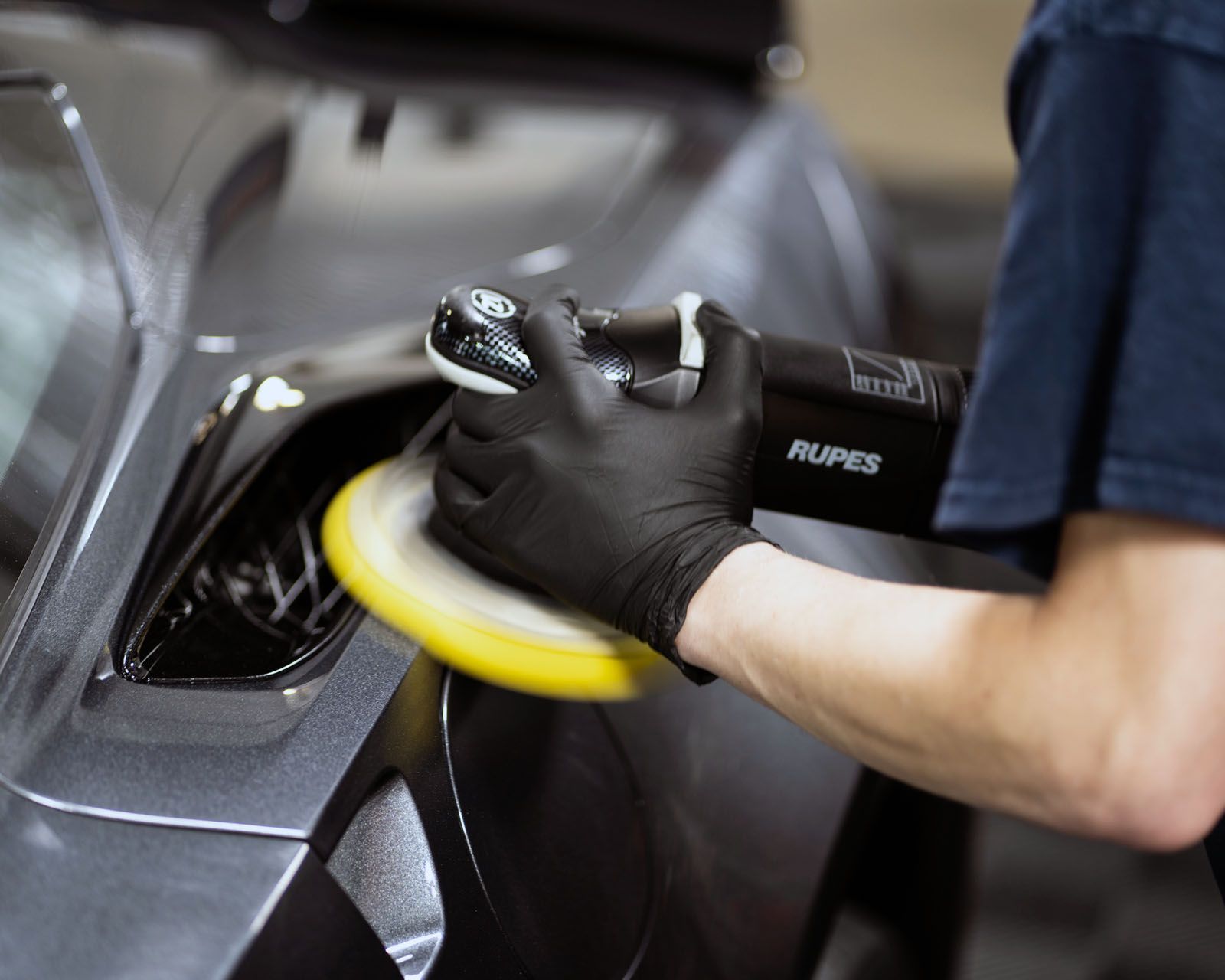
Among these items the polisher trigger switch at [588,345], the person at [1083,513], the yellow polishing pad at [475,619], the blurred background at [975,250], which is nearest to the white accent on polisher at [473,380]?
the polisher trigger switch at [588,345]

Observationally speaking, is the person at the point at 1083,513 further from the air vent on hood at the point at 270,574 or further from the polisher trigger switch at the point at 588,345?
the air vent on hood at the point at 270,574

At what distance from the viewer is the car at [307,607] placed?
0.66 meters

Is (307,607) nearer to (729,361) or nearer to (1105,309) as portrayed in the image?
(729,361)

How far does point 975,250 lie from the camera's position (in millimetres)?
3104

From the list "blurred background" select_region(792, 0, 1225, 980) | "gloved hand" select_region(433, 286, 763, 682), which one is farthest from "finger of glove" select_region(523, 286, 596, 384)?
"blurred background" select_region(792, 0, 1225, 980)

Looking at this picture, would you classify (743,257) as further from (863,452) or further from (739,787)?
(739,787)

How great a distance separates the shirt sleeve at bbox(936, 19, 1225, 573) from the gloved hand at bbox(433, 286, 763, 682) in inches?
8.3

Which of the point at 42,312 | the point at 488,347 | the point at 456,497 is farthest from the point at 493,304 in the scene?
the point at 42,312

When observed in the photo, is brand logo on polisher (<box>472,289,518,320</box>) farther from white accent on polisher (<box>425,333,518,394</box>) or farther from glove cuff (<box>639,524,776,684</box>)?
glove cuff (<box>639,524,776,684</box>)

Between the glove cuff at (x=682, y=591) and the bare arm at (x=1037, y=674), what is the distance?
0.8 inches

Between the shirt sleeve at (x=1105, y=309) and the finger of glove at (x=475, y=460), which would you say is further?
the finger of glove at (x=475, y=460)

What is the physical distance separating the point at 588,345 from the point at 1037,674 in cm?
39

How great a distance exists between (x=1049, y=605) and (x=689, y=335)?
35 centimetres

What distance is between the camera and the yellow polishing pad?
76 cm
